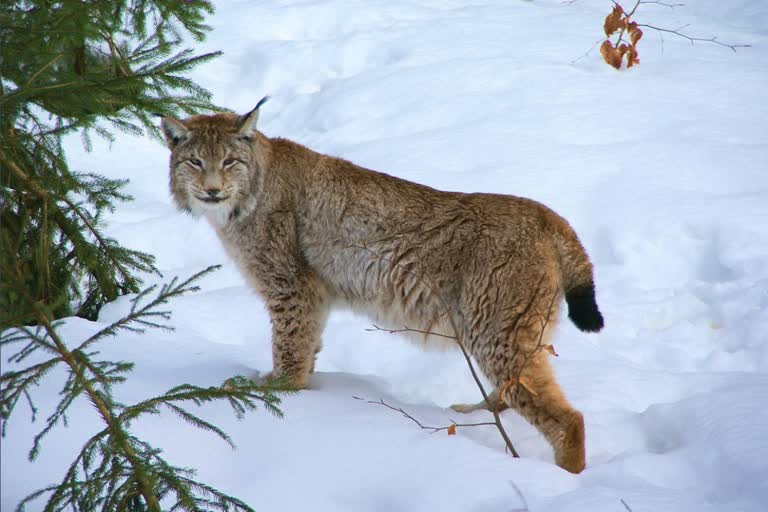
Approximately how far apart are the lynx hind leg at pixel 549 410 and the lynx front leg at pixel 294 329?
1.35 meters

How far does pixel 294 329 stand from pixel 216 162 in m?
1.11

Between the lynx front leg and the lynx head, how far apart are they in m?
0.60

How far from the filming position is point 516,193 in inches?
277

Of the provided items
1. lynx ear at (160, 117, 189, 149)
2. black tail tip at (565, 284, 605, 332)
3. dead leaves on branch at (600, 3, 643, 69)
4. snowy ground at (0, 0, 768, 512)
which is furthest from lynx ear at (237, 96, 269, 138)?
dead leaves on branch at (600, 3, 643, 69)

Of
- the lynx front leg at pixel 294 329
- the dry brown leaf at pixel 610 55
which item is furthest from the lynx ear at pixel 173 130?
the dry brown leaf at pixel 610 55

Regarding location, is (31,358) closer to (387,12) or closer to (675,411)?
(675,411)

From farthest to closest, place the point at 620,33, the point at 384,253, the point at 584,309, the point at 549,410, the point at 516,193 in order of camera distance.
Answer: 1. the point at 620,33
2. the point at 516,193
3. the point at 384,253
4. the point at 584,309
5. the point at 549,410

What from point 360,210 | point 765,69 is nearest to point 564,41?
point 765,69

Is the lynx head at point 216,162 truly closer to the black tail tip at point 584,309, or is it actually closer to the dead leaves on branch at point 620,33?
the black tail tip at point 584,309

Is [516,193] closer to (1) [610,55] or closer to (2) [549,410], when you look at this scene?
(1) [610,55]

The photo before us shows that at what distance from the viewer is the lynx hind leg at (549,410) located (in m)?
3.91

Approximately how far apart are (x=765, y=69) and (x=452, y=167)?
413 cm

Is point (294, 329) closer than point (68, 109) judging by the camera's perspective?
No

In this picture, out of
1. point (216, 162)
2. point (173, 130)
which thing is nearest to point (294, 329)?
point (216, 162)
